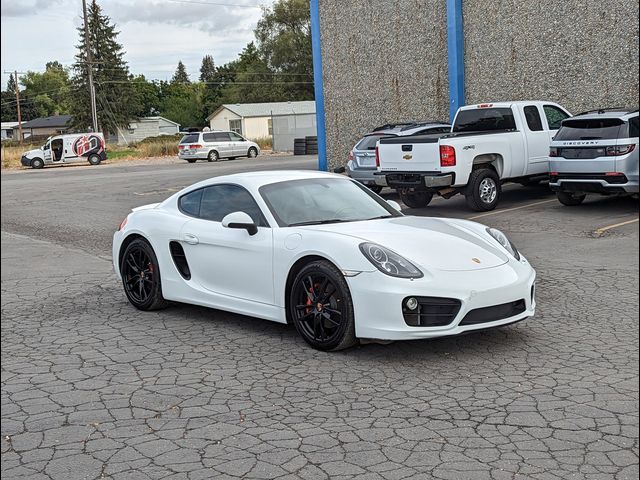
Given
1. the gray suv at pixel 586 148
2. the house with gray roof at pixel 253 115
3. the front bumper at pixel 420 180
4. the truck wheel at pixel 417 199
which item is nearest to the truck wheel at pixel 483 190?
the front bumper at pixel 420 180

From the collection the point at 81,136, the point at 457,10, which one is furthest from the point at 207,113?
the point at 457,10

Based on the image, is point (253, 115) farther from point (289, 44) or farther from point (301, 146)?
point (301, 146)

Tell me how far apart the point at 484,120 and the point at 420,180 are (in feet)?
7.20

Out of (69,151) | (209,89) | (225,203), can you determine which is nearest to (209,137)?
(69,151)

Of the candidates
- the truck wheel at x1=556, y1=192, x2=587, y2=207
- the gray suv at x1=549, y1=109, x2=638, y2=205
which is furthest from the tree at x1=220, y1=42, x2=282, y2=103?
the gray suv at x1=549, y1=109, x2=638, y2=205

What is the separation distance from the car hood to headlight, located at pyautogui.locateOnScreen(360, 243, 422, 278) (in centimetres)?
5

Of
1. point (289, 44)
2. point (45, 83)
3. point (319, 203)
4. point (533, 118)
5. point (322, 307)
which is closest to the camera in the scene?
point (45, 83)

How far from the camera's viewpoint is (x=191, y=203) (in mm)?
7344

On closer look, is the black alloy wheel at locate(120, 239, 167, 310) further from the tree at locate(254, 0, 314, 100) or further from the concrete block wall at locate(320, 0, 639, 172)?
the tree at locate(254, 0, 314, 100)

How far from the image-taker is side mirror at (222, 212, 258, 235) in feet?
21.0

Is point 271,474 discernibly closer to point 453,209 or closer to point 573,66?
point 453,209

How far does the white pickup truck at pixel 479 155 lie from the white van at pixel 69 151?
30.3 meters

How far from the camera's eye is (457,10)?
65.1ft

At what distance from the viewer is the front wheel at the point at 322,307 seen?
227 inches
